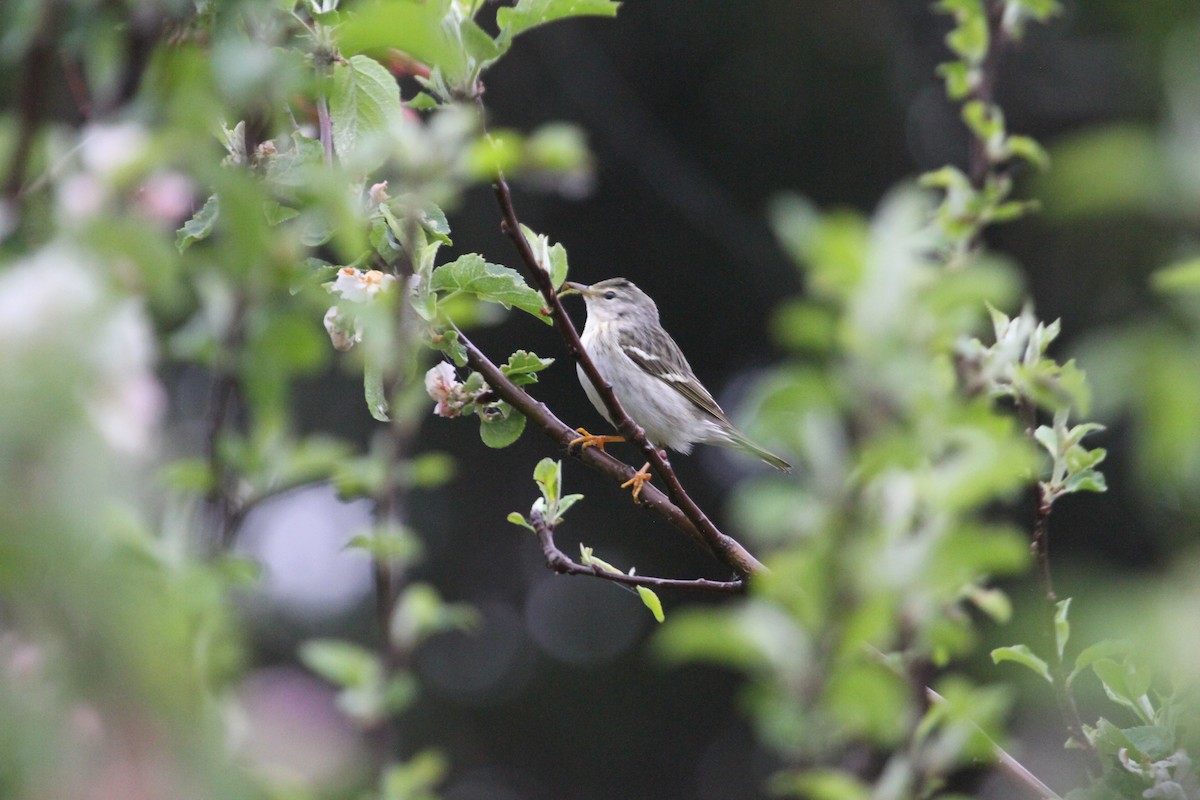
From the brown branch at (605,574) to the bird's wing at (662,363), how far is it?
278 cm

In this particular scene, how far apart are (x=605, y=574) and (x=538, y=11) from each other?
87 centimetres

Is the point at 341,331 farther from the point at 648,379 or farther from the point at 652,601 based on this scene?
the point at 648,379

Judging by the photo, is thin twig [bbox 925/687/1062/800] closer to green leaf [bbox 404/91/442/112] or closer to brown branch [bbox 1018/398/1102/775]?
brown branch [bbox 1018/398/1102/775]

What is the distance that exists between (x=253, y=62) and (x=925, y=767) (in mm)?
735

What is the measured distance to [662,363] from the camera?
4988 millimetres

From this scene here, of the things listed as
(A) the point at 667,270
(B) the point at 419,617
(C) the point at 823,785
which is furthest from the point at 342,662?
(A) the point at 667,270

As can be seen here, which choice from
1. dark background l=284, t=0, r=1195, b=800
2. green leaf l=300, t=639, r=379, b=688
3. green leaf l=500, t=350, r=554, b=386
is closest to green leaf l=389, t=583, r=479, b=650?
green leaf l=300, t=639, r=379, b=688

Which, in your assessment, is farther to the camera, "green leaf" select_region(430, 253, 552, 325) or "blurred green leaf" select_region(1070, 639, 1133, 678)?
"green leaf" select_region(430, 253, 552, 325)

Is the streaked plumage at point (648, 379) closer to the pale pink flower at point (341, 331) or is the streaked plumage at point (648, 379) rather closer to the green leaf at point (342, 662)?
the pale pink flower at point (341, 331)

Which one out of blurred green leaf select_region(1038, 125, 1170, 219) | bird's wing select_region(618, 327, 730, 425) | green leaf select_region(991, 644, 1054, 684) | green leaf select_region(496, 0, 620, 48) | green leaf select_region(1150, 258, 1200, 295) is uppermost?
blurred green leaf select_region(1038, 125, 1170, 219)

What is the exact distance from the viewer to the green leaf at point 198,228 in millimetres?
1568

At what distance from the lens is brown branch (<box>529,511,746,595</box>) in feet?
6.45

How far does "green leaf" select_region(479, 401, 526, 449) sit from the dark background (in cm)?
629

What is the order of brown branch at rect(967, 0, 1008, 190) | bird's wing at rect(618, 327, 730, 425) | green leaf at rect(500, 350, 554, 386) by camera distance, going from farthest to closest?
bird's wing at rect(618, 327, 730, 425) < brown branch at rect(967, 0, 1008, 190) < green leaf at rect(500, 350, 554, 386)
